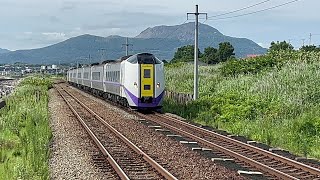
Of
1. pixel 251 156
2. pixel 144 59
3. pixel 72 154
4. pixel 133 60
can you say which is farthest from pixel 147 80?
pixel 251 156

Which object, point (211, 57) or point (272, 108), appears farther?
point (211, 57)

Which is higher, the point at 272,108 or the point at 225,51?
the point at 225,51

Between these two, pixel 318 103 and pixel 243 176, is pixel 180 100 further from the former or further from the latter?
pixel 243 176

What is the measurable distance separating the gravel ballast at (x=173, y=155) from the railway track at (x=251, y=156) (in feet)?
2.59

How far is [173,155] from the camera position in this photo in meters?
14.7

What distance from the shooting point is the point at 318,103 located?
22.9 m

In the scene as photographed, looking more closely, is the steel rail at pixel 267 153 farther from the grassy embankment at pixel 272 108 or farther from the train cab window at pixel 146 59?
the train cab window at pixel 146 59

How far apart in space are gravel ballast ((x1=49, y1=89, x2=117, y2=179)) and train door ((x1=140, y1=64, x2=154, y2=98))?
5375 mm

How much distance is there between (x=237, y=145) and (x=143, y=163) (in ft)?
14.0

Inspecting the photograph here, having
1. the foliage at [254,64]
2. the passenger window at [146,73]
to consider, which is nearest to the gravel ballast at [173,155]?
the passenger window at [146,73]

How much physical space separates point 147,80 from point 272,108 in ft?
24.5

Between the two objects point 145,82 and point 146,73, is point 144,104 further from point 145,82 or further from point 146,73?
point 146,73

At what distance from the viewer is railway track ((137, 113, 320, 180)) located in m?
12.0

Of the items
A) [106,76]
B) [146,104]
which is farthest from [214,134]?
[106,76]
